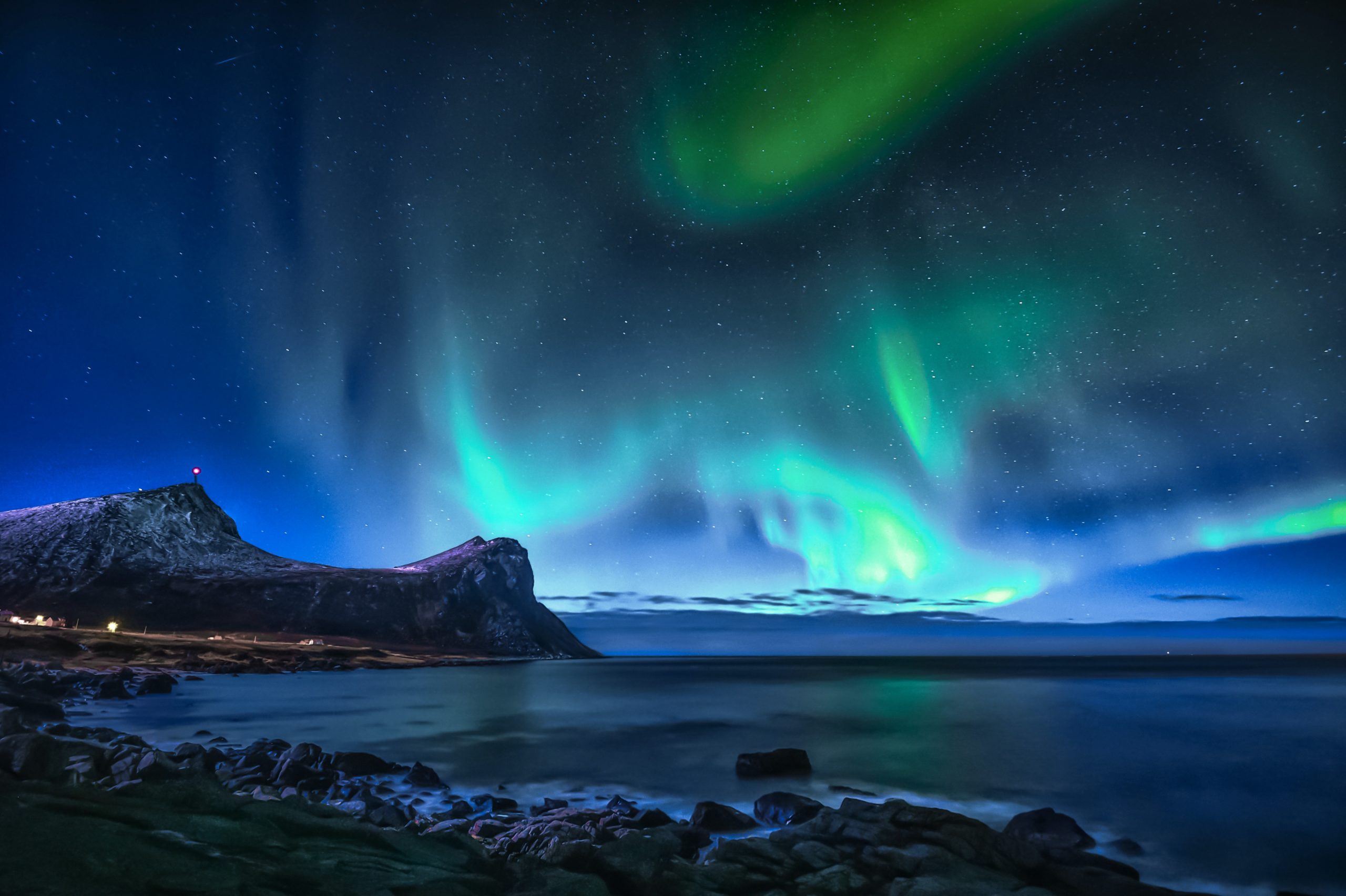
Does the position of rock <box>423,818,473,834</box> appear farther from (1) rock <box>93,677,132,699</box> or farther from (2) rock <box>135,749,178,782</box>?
(1) rock <box>93,677,132,699</box>

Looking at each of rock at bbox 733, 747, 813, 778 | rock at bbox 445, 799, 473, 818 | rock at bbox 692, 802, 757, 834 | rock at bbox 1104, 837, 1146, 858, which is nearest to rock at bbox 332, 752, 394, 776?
rock at bbox 445, 799, 473, 818

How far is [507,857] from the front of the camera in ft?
33.7

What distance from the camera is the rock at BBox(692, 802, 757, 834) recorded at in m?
14.1

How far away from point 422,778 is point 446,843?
929cm

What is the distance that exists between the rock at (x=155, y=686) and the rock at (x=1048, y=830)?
155 ft

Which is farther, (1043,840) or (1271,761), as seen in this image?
(1271,761)

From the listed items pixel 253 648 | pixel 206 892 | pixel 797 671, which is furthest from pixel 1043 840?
pixel 797 671

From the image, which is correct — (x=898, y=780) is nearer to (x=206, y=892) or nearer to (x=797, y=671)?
(x=206, y=892)

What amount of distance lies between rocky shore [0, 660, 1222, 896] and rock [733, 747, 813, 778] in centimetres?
699

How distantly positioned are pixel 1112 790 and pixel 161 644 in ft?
330

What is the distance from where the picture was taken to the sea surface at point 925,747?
1720 centimetres

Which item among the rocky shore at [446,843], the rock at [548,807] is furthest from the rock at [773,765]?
the rock at [548,807]

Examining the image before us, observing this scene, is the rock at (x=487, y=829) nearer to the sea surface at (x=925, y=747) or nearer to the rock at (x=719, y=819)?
the rock at (x=719, y=819)

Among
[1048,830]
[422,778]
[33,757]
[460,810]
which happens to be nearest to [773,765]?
[1048,830]
